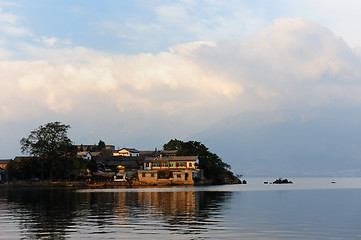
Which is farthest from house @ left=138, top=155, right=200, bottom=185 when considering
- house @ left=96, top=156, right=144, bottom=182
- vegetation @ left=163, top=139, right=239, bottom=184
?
house @ left=96, top=156, right=144, bottom=182

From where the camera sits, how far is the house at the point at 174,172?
426ft

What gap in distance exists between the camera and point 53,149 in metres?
127

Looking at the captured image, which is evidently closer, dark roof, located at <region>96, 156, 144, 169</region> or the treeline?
the treeline

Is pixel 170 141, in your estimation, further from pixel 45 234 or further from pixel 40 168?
pixel 45 234

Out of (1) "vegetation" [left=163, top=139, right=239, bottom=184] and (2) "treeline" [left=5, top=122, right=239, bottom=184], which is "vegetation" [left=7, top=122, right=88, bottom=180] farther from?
(1) "vegetation" [left=163, top=139, right=239, bottom=184]

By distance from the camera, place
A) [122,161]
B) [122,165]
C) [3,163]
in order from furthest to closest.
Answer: [3,163] < [122,161] < [122,165]

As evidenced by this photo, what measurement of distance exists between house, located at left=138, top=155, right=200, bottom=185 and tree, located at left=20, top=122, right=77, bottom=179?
72.7 ft

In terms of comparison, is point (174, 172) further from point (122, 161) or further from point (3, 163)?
point (3, 163)

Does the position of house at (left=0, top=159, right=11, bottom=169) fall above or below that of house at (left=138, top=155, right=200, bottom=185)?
above

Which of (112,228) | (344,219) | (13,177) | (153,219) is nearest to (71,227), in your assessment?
(112,228)

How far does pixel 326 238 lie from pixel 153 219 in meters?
14.0

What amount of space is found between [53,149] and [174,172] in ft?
119

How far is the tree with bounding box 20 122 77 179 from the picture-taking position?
12589 cm

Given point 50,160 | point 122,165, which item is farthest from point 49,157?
point 122,165
